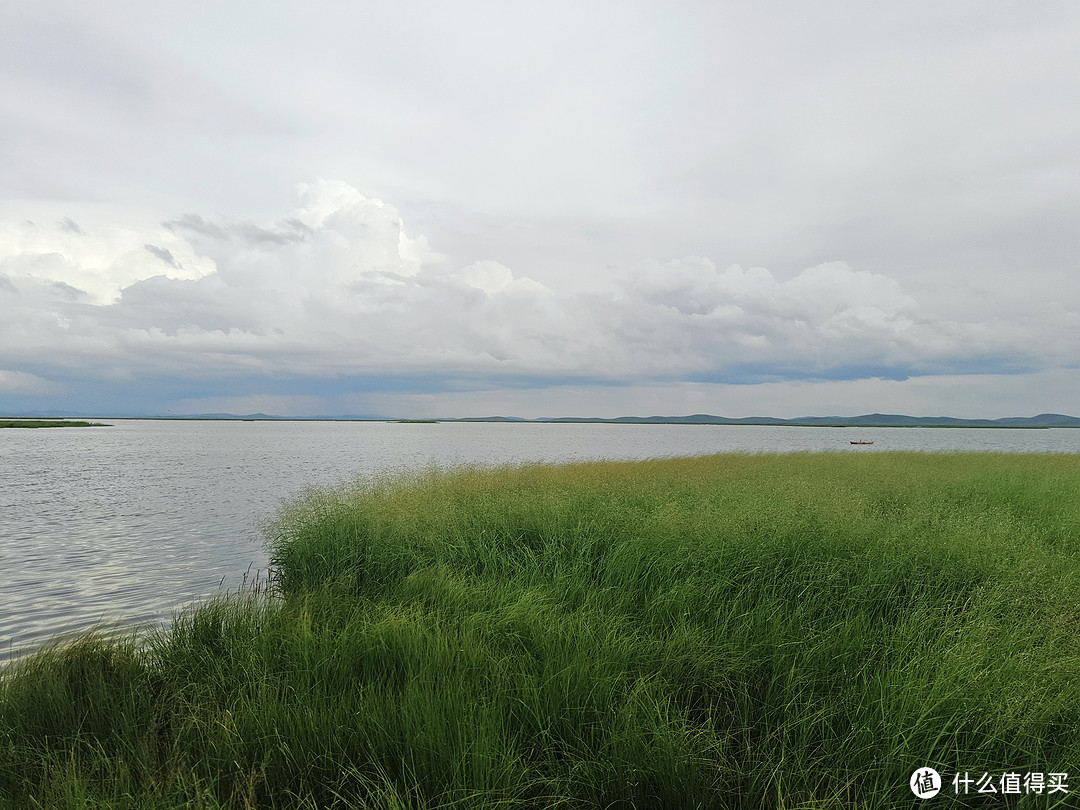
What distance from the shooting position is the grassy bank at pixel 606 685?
3408 mm

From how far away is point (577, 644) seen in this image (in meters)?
4.77

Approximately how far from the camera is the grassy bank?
3.41m

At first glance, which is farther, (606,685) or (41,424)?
(41,424)

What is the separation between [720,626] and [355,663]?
11.3ft

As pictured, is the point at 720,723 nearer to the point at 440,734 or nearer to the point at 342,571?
the point at 440,734

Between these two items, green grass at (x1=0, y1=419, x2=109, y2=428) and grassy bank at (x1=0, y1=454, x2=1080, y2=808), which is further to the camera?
green grass at (x1=0, y1=419, x2=109, y2=428)

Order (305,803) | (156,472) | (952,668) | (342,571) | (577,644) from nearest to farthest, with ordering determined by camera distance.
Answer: (305,803)
(952,668)
(577,644)
(342,571)
(156,472)

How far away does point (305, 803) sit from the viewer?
3256 mm

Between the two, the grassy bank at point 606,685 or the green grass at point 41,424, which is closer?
the grassy bank at point 606,685

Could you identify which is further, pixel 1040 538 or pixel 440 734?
pixel 1040 538

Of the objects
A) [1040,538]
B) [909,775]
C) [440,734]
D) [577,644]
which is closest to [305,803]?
[440,734]

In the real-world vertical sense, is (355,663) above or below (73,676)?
above

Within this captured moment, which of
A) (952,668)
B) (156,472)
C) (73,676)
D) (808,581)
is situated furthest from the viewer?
(156,472)

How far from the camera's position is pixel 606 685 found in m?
4.14
